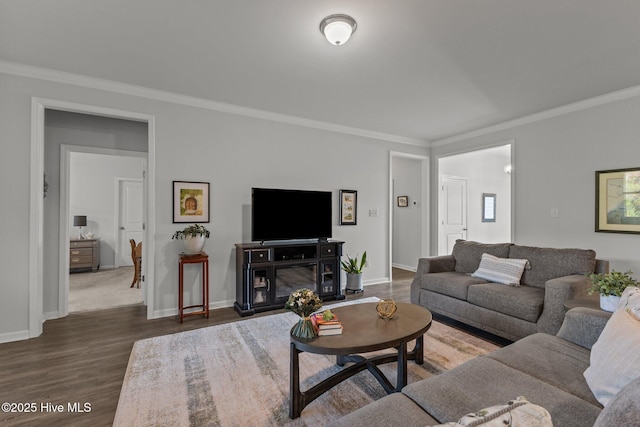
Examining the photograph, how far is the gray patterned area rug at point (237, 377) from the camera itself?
1813 mm

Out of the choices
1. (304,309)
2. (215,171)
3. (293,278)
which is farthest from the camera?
(293,278)

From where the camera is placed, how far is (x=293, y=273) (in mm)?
4020

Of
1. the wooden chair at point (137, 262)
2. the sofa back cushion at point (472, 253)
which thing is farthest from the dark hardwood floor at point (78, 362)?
the sofa back cushion at point (472, 253)

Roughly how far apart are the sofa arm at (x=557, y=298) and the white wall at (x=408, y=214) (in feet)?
11.0

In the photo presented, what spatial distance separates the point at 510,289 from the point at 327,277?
2195 mm

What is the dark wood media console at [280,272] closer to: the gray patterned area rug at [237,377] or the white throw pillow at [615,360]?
the gray patterned area rug at [237,377]

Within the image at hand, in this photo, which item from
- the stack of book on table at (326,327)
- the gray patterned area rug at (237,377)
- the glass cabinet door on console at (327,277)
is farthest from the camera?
the glass cabinet door on console at (327,277)

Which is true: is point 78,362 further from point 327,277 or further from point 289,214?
point 327,277

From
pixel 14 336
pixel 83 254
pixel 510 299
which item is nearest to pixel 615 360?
pixel 510 299

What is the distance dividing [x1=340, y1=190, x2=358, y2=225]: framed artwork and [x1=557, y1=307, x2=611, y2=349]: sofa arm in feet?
10.7

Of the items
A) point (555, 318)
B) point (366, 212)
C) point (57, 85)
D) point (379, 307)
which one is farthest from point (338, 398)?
point (57, 85)

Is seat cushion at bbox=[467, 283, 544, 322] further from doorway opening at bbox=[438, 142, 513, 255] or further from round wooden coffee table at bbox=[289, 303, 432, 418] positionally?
doorway opening at bbox=[438, 142, 513, 255]

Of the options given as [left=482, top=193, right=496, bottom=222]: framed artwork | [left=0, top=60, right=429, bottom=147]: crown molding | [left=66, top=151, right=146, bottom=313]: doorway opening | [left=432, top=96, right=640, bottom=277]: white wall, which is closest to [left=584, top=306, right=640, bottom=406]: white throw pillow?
[left=432, top=96, right=640, bottom=277]: white wall

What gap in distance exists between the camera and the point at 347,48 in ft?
8.44
